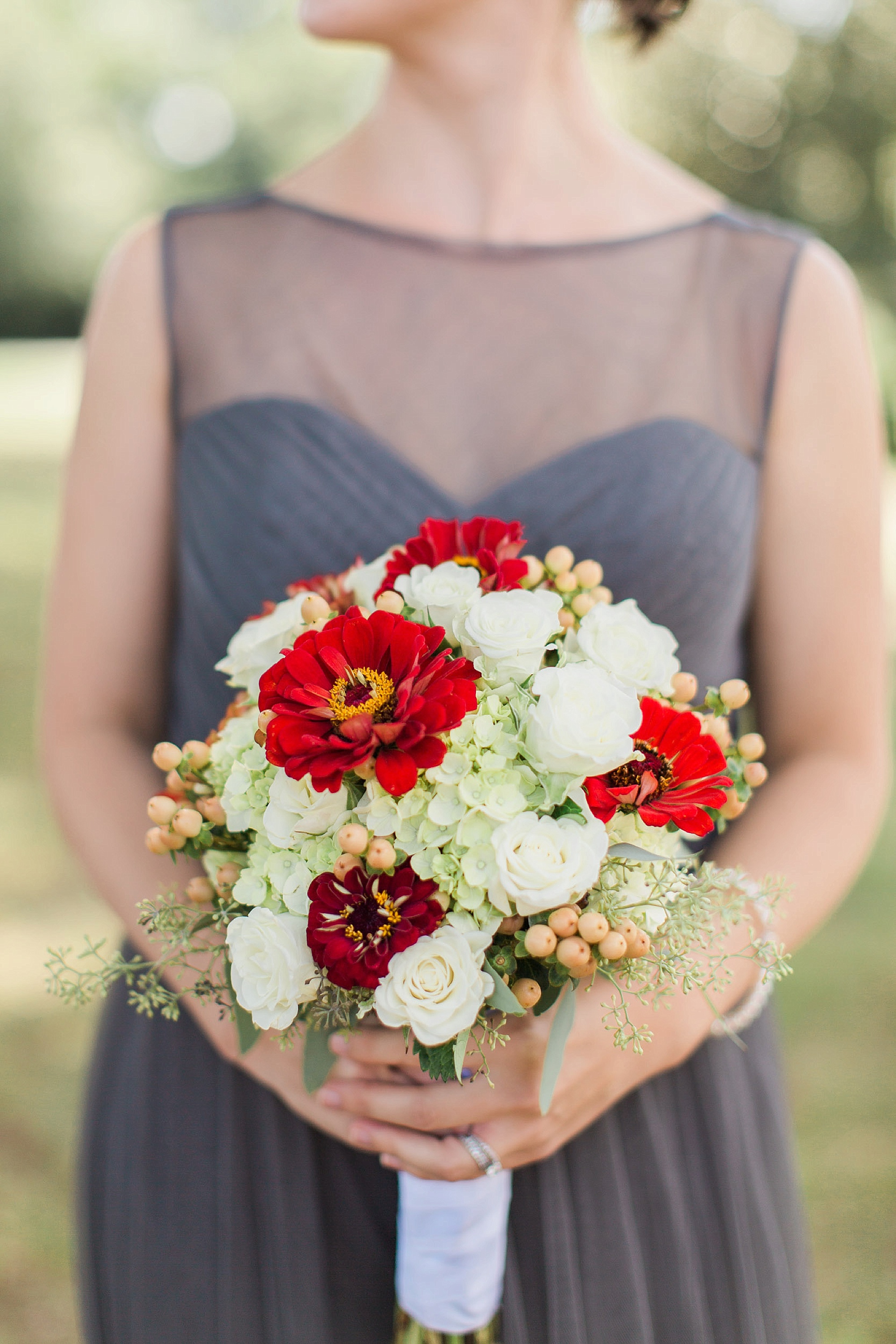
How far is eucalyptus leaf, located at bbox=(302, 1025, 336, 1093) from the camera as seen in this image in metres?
1.39

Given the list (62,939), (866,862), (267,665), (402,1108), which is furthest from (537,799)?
(866,862)

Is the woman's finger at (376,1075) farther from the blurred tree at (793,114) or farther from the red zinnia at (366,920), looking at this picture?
the blurred tree at (793,114)

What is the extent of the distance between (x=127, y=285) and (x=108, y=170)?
36989 mm

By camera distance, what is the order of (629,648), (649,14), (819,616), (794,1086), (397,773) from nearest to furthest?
(397,773)
(629,648)
(819,616)
(649,14)
(794,1086)

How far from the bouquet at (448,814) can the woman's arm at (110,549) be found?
622 mm

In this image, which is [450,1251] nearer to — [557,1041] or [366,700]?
[557,1041]

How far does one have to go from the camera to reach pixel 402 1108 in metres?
1.52

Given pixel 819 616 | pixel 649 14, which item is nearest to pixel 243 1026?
pixel 819 616

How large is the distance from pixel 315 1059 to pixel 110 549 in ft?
3.34

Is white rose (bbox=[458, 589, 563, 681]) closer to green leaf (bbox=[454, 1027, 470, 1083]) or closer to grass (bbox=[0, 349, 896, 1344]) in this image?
green leaf (bbox=[454, 1027, 470, 1083])

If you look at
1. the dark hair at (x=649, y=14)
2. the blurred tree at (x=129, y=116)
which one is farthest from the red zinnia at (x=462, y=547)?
the blurred tree at (x=129, y=116)

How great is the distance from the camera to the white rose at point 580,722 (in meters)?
1.16

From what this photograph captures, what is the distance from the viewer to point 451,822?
1.19 meters

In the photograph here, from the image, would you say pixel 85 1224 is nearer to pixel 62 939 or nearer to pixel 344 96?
pixel 62 939
